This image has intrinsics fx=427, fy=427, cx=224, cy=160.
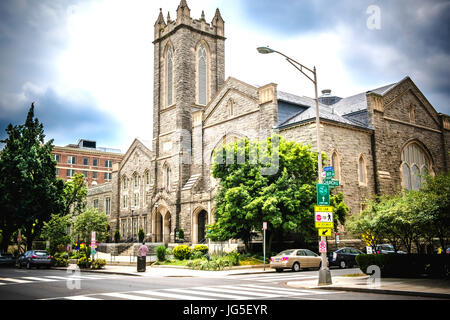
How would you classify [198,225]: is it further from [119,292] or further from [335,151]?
[119,292]

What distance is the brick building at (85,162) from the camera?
261ft

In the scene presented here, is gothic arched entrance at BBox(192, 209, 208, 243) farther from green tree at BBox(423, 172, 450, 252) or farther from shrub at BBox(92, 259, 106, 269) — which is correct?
green tree at BBox(423, 172, 450, 252)

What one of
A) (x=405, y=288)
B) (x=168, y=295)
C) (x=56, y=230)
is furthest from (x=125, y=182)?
(x=405, y=288)

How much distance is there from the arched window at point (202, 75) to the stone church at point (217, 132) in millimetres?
115

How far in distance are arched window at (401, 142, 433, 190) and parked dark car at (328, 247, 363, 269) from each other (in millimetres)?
14020

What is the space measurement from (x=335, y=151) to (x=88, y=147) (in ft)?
219

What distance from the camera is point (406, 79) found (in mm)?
40500

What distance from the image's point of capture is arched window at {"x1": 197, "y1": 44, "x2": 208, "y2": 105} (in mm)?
47844

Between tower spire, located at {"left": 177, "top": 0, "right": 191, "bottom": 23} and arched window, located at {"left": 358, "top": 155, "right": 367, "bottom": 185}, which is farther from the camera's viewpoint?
tower spire, located at {"left": 177, "top": 0, "right": 191, "bottom": 23}

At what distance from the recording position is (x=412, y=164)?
39.8 metres

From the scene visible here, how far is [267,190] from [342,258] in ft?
21.0

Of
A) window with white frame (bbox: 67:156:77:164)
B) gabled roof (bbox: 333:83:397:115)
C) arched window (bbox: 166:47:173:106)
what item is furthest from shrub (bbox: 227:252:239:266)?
window with white frame (bbox: 67:156:77:164)

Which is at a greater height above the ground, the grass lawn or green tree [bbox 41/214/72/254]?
green tree [bbox 41/214/72/254]
